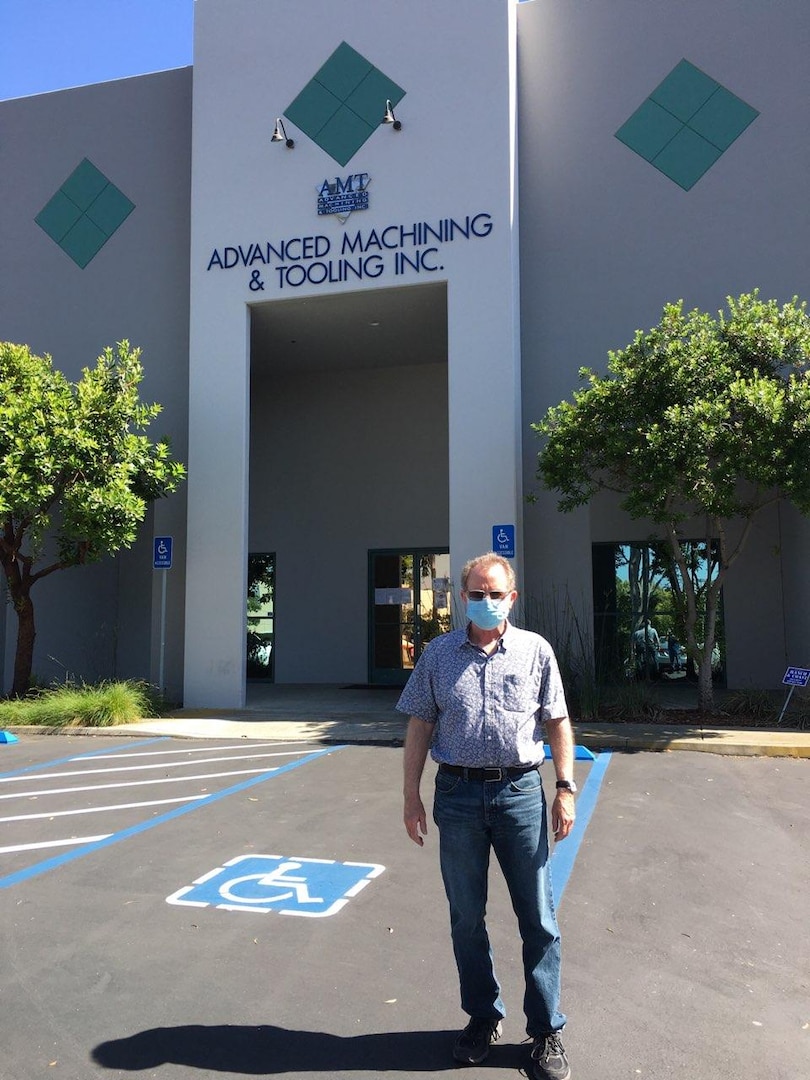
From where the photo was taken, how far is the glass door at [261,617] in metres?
20.0

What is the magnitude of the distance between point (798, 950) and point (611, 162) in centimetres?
1410

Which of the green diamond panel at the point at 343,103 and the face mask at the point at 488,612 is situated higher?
the green diamond panel at the point at 343,103

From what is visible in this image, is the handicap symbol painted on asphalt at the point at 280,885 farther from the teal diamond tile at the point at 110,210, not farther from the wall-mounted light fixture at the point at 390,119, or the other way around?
the teal diamond tile at the point at 110,210

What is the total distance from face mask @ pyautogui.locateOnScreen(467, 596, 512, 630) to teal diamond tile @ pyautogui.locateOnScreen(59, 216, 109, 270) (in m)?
16.8

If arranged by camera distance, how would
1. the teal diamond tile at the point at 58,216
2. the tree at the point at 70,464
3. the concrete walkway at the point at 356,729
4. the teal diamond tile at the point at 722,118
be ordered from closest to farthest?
the concrete walkway at the point at 356,729
the tree at the point at 70,464
the teal diamond tile at the point at 722,118
the teal diamond tile at the point at 58,216

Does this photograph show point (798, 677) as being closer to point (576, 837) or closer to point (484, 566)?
point (576, 837)

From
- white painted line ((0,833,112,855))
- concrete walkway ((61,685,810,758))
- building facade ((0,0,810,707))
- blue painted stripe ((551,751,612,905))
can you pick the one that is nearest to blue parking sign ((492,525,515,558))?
building facade ((0,0,810,707))

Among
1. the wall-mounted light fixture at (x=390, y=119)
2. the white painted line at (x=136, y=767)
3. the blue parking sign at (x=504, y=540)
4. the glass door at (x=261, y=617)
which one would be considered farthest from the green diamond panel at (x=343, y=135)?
the white painted line at (x=136, y=767)

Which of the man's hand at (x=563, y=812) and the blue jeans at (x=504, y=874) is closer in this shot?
the blue jeans at (x=504, y=874)

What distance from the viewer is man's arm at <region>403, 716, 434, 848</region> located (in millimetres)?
3463

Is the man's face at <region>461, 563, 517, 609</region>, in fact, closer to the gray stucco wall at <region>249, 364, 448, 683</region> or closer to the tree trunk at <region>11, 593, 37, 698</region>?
the tree trunk at <region>11, 593, 37, 698</region>

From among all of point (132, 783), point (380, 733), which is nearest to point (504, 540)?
point (380, 733)

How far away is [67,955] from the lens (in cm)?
436

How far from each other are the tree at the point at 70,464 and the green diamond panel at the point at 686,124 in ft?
31.7
